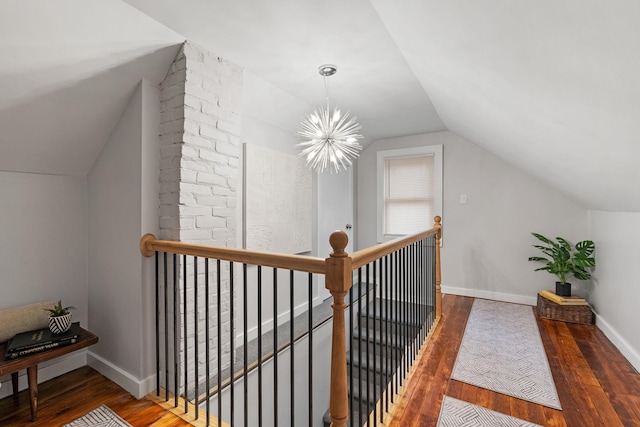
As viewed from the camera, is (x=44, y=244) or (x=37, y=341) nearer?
(x=37, y=341)

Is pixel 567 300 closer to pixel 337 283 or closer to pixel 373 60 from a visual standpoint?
pixel 373 60

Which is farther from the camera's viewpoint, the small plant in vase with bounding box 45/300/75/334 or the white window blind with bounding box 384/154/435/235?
the white window blind with bounding box 384/154/435/235

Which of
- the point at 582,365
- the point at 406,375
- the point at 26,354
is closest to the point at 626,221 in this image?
the point at 582,365

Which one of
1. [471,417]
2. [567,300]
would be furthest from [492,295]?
[471,417]

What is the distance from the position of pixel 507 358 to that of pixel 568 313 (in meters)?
1.24

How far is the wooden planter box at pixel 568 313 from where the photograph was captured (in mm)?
2914

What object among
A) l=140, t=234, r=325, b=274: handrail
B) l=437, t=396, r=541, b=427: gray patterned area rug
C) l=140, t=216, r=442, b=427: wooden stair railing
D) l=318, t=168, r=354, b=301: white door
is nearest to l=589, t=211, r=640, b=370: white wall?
l=437, t=396, r=541, b=427: gray patterned area rug

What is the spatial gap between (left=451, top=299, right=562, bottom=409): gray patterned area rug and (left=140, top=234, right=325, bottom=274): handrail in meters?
1.53

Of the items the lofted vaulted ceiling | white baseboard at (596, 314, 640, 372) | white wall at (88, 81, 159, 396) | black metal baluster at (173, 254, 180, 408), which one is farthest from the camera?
white baseboard at (596, 314, 640, 372)

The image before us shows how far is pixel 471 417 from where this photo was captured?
64.3 inches

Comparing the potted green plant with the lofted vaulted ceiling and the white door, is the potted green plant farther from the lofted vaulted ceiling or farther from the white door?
the white door

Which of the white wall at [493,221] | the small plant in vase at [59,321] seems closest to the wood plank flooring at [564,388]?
the white wall at [493,221]

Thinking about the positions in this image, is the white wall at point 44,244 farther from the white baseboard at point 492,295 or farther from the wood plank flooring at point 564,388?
the white baseboard at point 492,295

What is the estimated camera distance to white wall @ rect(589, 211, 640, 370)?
7.13 feet
